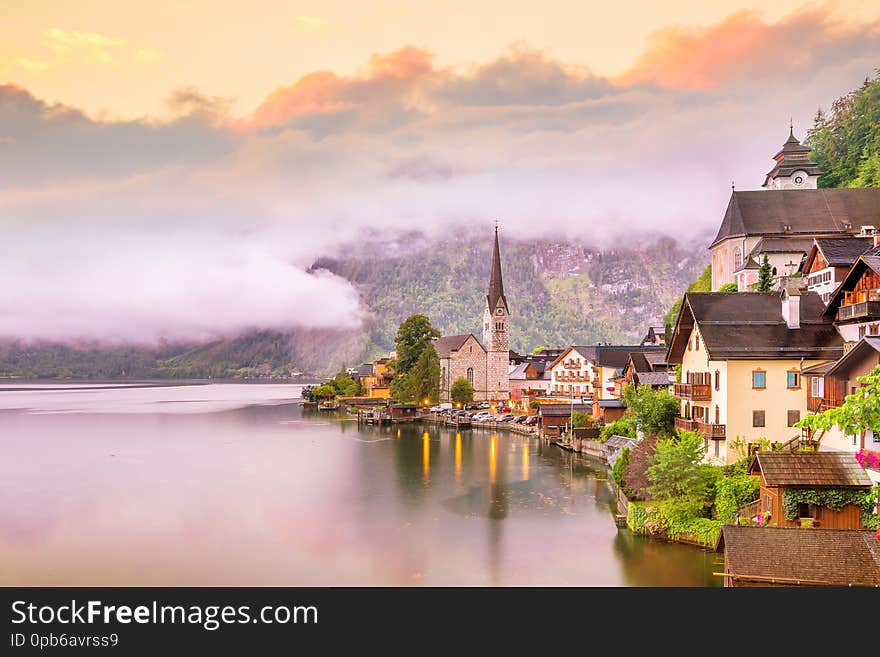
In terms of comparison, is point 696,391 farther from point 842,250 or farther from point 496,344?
point 496,344

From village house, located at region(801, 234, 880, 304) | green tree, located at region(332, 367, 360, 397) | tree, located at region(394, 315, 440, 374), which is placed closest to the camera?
village house, located at region(801, 234, 880, 304)

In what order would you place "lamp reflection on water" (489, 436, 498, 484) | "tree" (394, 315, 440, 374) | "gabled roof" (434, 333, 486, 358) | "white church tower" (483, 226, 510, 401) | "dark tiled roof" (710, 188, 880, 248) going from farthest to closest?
"gabled roof" (434, 333, 486, 358), "white church tower" (483, 226, 510, 401), "tree" (394, 315, 440, 374), "dark tiled roof" (710, 188, 880, 248), "lamp reflection on water" (489, 436, 498, 484)

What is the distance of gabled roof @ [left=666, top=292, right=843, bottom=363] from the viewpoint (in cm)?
2602

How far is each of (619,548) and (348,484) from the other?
1920cm

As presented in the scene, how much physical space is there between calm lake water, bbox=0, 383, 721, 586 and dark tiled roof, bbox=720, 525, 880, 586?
→ 17.0 ft

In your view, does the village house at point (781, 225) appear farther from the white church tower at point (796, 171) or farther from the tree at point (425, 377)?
the tree at point (425, 377)

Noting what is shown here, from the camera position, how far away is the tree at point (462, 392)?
Result: 9000 centimetres

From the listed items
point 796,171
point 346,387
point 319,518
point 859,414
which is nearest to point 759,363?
point 859,414

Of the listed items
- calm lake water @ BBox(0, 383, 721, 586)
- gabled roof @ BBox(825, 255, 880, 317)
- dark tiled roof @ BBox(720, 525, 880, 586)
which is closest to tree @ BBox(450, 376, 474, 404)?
calm lake water @ BBox(0, 383, 721, 586)

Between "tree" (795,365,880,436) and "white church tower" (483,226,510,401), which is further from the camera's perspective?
"white church tower" (483,226,510,401)

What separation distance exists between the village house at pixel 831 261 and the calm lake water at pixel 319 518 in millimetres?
13289

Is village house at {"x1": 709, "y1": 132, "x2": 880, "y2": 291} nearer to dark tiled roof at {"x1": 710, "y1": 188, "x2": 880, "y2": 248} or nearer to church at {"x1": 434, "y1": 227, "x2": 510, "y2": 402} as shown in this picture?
dark tiled roof at {"x1": 710, "y1": 188, "x2": 880, "y2": 248}
